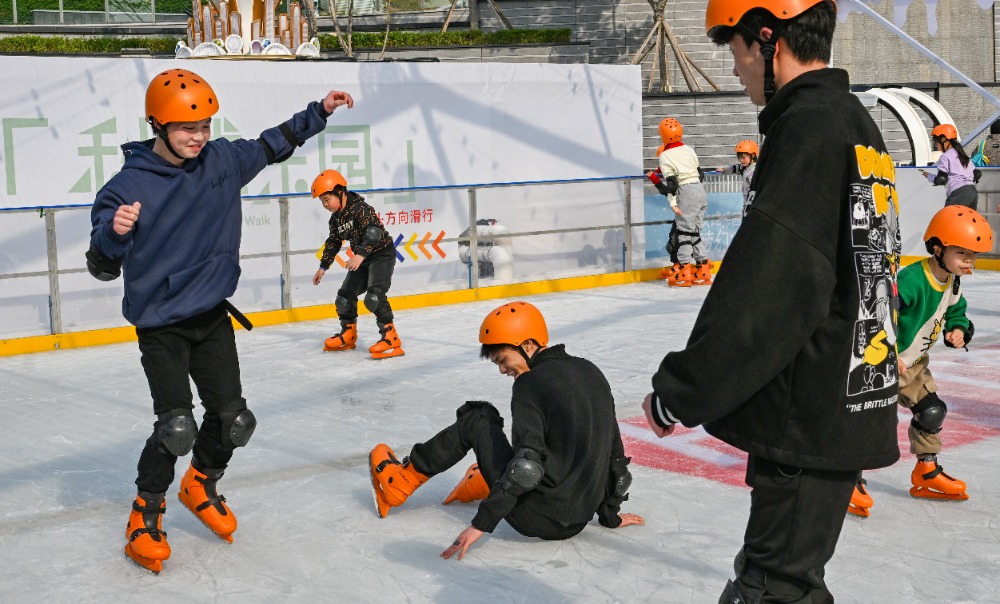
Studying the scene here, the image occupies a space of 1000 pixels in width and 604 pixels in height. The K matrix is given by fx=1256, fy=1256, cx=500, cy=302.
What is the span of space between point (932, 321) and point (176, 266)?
2.83m

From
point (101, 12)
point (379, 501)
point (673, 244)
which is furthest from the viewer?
point (101, 12)

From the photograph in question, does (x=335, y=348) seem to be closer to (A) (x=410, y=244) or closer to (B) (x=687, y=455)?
(A) (x=410, y=244)

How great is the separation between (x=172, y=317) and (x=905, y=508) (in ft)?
9.62

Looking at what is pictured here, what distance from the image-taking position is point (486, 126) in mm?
14766

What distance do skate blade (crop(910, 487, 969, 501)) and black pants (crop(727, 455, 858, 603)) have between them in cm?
295

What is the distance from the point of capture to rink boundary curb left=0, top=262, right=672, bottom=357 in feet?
32.9

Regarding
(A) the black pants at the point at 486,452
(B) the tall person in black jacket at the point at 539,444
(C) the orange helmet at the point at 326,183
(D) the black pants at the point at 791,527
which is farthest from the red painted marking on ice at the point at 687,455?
(C) the orange helmet at the point at 326,183

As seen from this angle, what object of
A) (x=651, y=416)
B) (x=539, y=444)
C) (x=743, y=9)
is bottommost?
(x=539, y=444)

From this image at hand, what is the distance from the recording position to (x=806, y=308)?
216 cm

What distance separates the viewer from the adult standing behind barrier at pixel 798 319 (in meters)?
2.16

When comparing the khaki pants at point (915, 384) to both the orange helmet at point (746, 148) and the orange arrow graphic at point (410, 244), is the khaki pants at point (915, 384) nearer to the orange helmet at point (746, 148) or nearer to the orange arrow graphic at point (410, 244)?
the orange arrow graphic at point (410, 244)

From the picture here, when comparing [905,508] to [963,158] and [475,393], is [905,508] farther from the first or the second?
[963,158]

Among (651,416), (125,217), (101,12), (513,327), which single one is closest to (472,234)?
(513,327)

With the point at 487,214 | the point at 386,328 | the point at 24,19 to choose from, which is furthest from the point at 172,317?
the point at 24,19
